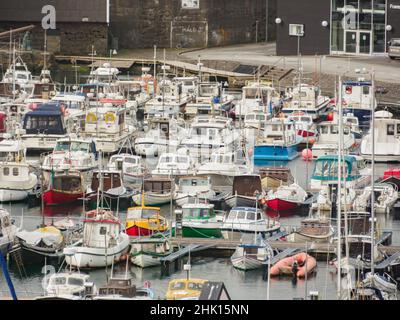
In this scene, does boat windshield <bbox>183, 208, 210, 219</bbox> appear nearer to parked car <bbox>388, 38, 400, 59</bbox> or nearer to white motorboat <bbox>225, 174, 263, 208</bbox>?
white motorboat <bbox>225, 174, 263, 208</bbox>

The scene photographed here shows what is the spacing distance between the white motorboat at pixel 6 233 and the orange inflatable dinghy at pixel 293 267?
193 inches

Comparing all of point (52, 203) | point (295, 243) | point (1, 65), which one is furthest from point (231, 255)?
point (1, 65)

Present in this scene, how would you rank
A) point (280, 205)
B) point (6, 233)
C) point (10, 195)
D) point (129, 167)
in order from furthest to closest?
point (129, 167) → point (10, 195) → point (280, 205) → point (6, 233)

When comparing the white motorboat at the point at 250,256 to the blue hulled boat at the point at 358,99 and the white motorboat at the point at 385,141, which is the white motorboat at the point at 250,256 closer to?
the white motorboat at the point at 385,141

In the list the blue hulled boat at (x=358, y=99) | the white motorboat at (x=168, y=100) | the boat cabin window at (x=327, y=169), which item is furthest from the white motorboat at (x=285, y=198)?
the blue hulled boat at (x=358, y=99)

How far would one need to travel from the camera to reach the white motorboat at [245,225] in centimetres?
2969

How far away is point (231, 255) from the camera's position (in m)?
28.6

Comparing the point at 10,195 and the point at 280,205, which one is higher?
the point at 10,195

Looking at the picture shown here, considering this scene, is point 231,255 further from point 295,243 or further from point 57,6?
point 57,6

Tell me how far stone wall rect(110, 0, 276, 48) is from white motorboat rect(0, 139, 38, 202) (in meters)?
27.2

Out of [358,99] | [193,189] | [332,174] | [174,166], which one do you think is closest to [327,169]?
[332,174]

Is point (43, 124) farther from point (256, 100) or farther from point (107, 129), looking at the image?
point (256, 100)

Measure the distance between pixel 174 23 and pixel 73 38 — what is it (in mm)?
4143

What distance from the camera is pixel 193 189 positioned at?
34.6m
